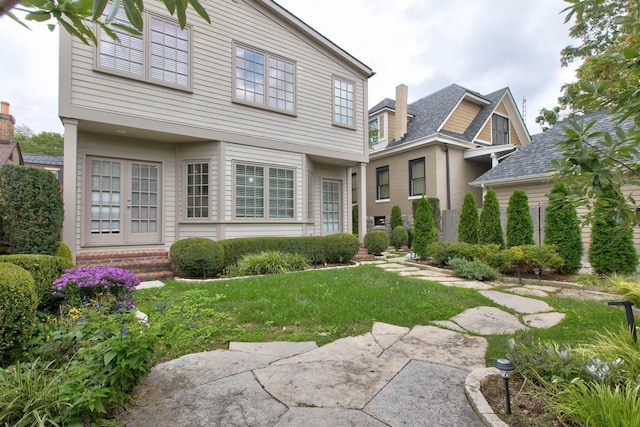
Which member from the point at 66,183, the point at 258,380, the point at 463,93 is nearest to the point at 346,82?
the point at 463,93

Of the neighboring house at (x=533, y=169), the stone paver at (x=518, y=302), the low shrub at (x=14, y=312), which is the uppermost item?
the neighboring house at (x=533, y=169)

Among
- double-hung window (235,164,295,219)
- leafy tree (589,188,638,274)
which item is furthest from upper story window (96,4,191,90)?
leafy tree (589,188,638,274)

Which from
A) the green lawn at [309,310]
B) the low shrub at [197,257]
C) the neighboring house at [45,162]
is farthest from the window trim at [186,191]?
the neighboring house at [45,162]

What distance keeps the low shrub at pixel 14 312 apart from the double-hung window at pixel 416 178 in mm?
13208

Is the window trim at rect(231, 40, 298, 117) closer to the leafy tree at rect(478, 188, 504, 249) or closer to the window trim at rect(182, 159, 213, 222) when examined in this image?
the window trim at rect(182, 159, 213, 222)

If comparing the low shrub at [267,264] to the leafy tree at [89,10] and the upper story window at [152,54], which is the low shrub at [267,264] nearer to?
the upper story window at [152,54]

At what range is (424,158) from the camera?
13695 mm

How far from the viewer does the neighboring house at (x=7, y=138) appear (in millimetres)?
12513

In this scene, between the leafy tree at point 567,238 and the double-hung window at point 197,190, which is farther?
the double-hung window at point 197,190

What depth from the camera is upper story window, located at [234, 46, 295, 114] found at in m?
8.45

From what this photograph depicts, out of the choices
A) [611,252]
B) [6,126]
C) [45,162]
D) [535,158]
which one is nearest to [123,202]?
[611,252]

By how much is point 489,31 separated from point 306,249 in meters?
8.24

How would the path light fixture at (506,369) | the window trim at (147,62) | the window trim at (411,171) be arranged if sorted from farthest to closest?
the window trim at (411,171)
the window trim at (147,62)
the path light fixture at (506,369)

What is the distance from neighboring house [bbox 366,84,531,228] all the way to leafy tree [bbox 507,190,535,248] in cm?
554
